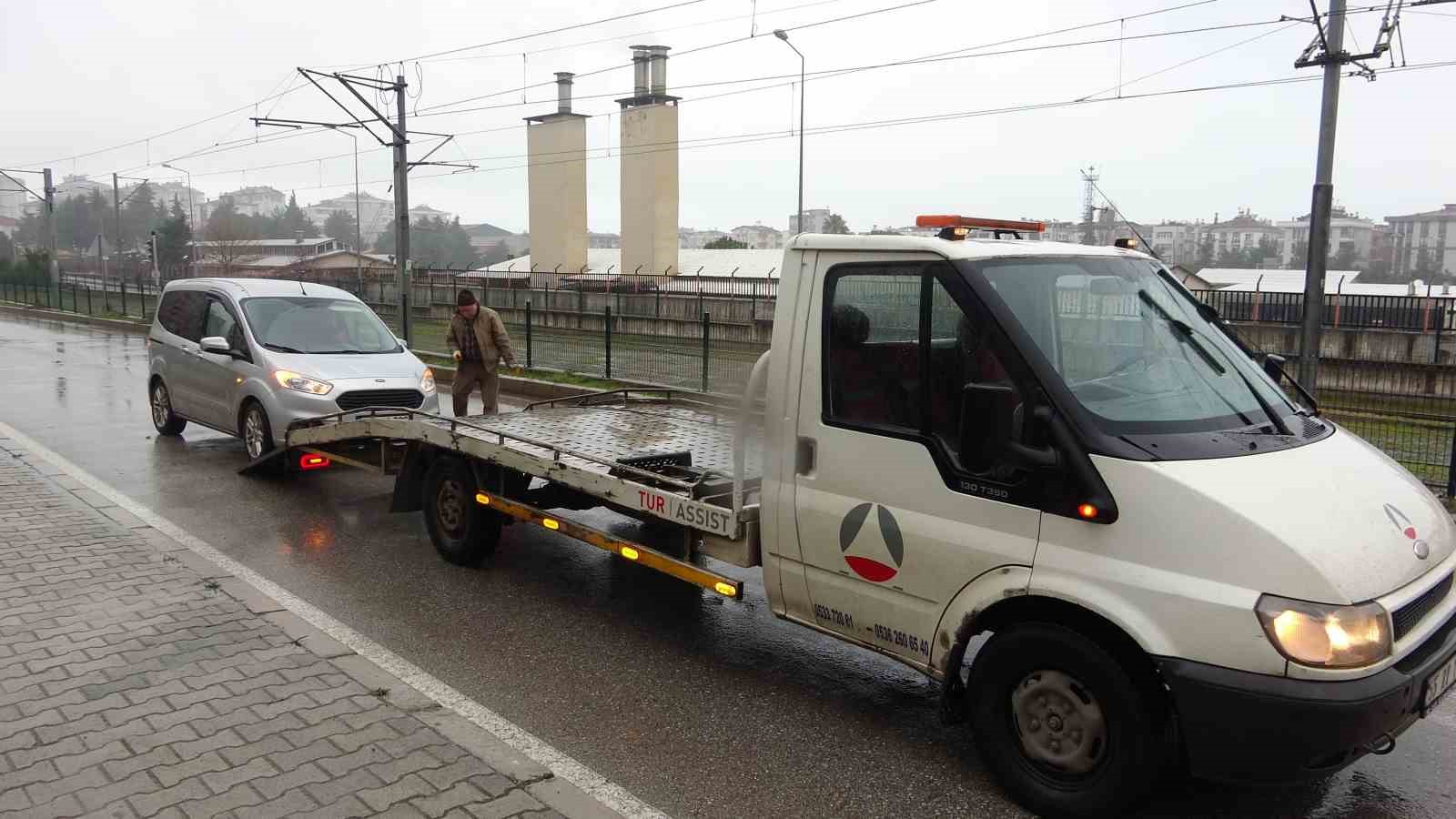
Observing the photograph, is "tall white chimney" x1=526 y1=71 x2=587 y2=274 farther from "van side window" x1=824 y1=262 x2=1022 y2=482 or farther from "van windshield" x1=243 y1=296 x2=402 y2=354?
"van side window" x1=824 y1=262 x2=1022 y2=482

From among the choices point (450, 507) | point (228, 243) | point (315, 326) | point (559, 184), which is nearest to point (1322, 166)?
point (450, 507)

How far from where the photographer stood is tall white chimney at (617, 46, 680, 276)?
50562 millimetres

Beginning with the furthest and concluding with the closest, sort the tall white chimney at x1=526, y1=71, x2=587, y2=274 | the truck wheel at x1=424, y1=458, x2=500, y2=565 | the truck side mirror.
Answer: the tall white chimney at x1=526, y1=71, x2=587, y2=274, the truck wheel at x1=424, y1=458, x2=500, y2=565, the truck side mirror

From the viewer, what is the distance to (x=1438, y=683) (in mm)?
3543

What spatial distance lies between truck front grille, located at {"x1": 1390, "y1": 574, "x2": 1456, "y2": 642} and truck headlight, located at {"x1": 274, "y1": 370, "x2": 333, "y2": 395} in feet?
27.5

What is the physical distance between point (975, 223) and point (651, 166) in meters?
47.8

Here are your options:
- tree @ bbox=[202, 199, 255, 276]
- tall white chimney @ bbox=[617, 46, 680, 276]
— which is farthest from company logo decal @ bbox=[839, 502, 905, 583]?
tree @ bbox=[202, 199, 255, 276]

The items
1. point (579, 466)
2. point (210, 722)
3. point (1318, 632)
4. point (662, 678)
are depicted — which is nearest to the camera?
point (1318, 632)

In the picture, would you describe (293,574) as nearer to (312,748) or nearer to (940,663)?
(312,748)

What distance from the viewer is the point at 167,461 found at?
1031 cm

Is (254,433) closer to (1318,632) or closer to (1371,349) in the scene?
(1318,632)

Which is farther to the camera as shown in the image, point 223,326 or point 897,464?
point 223,326

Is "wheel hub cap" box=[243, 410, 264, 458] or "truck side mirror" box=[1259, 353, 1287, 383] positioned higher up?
"truck side mirror" box=[1259, 353, 1287, 383]

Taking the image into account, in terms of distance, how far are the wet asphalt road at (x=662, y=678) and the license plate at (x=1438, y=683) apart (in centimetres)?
57
